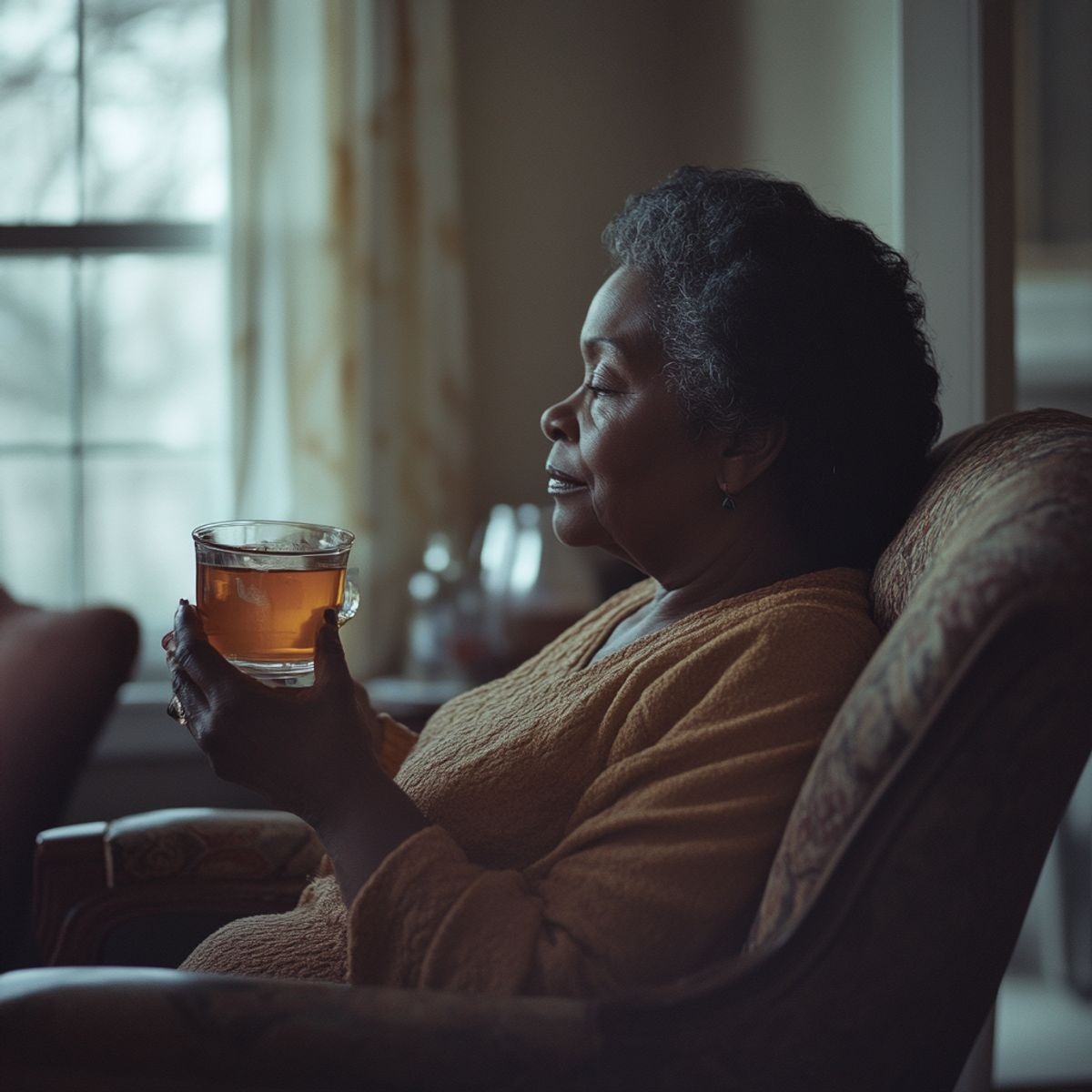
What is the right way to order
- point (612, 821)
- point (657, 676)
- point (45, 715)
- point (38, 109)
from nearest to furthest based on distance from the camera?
point (612, 821) < point (657, 676) < point (45, 715) < point (38, 109)

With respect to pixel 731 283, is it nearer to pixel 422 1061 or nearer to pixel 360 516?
pixel 422 1061

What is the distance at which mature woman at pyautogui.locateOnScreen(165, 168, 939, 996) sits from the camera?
3.00ft

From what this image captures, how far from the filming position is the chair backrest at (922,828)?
77cm

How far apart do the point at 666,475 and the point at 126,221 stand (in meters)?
2.23

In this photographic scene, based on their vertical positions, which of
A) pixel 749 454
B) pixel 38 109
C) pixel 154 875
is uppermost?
pixel 38 109

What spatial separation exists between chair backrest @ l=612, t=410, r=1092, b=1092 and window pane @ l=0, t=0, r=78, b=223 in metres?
2.73

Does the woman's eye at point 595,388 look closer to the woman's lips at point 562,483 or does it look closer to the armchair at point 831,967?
the woman's lips at point 562,483

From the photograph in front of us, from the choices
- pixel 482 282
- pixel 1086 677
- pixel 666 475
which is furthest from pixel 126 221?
pixel 1086 677

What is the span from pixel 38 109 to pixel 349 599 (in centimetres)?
242

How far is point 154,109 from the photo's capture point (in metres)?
2.98

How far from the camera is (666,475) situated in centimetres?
122

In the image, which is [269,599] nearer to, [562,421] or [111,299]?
[562,421]

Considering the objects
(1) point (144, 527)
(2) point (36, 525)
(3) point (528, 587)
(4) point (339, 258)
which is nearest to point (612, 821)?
(3) point (528, 587)

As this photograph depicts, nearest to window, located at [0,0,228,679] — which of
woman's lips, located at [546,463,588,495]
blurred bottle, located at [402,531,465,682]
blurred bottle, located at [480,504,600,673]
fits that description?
blurred bottle, located at [402,531,465,682]
